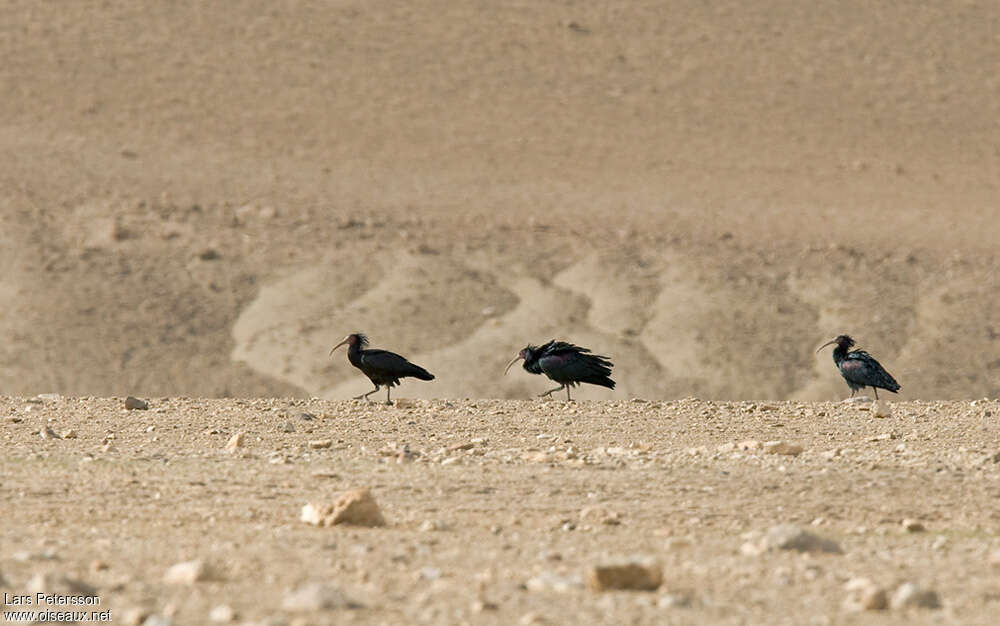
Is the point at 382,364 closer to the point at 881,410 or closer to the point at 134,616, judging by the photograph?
the point at 881,410

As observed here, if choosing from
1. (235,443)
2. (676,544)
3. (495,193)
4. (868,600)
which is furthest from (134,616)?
(495,193)

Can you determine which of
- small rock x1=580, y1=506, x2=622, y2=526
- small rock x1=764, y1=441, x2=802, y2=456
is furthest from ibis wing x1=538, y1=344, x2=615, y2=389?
small rock x1=580, y1=506, x2=622, y2=526

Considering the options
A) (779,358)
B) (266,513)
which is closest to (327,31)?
(779,358)

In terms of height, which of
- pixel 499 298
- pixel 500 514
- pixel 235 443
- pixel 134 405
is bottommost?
pixel 500 514

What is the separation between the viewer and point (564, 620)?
6.16 meters

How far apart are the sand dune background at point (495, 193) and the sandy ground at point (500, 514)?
970 inches

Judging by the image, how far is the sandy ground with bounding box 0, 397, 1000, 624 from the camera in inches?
259

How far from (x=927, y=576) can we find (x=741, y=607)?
4.26 ft

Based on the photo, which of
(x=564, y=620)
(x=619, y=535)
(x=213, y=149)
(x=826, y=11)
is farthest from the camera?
(x=826, y=11)

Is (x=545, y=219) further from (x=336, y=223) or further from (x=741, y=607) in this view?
(x=741, y=607)

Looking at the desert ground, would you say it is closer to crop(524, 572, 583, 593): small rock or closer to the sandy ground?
the sandy ground

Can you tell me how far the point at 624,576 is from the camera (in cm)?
671

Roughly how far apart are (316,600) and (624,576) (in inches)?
49.5

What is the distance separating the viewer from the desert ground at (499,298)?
784 centimetres
